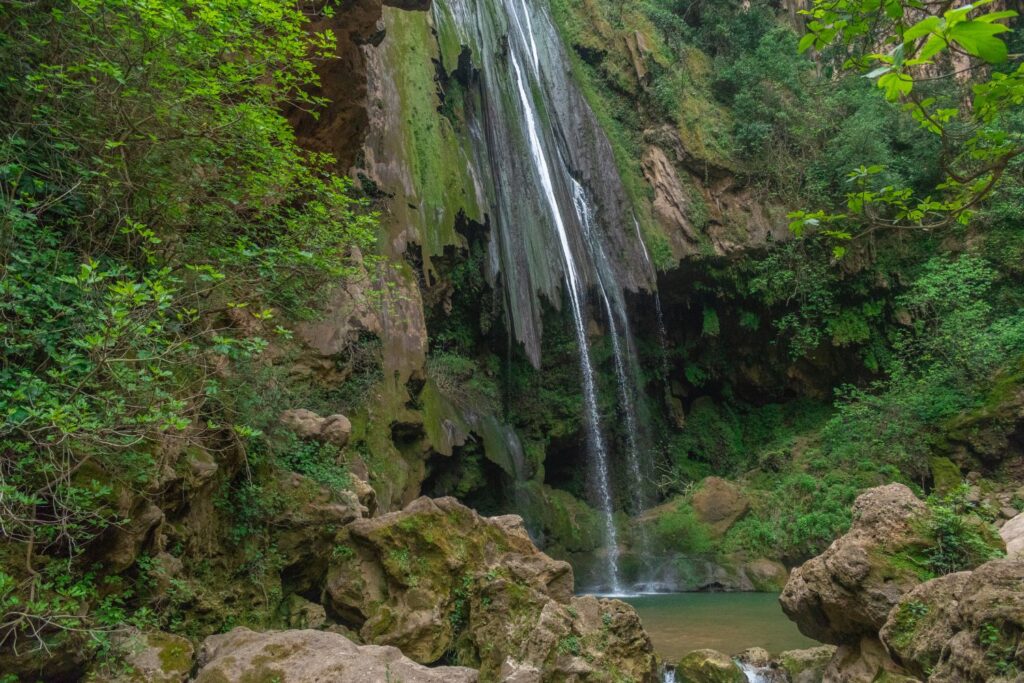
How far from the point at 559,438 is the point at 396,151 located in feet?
25.8

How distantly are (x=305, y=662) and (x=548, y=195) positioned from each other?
1412 cm

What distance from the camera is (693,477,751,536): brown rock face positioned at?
1516 centimetres

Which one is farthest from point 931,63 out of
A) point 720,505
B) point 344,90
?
point 720,505

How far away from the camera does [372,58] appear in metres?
12.5

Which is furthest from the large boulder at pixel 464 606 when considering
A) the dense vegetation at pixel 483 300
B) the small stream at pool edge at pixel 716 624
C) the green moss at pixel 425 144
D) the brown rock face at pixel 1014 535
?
the green moss at pixel 425 144

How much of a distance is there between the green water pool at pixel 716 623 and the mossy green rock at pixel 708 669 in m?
0.97

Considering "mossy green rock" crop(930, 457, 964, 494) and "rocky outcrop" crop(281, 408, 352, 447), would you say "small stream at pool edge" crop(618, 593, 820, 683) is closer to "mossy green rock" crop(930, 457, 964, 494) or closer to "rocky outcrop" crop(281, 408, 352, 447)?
"mossy green rock" crop(930, 457, 964, 494)

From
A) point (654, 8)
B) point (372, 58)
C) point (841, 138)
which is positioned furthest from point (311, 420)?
point (654, 8)

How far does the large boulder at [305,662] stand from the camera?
3836mm

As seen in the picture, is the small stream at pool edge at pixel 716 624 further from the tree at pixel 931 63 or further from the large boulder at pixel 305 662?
the tree at pixel 931 63

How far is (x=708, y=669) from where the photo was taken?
21.9ft

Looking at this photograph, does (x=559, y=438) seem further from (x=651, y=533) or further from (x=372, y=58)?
(x=372, y=58)

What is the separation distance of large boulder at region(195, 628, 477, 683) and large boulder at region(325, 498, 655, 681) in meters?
1.48

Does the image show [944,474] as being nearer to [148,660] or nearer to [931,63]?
[931,63]
